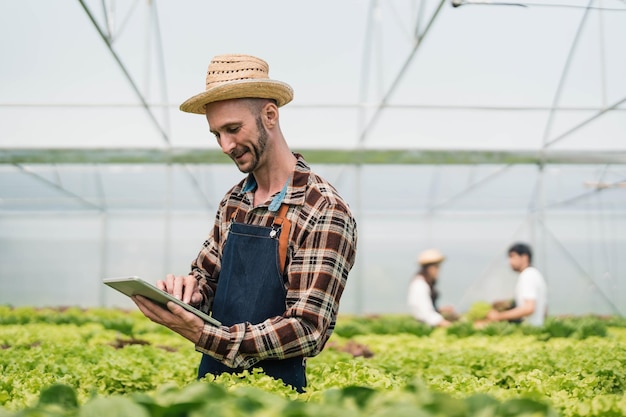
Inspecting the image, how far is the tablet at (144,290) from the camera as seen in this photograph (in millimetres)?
2580

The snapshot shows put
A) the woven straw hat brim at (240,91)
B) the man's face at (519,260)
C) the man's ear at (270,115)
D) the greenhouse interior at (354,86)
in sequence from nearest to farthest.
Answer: the woven straw hat brim at (240,91), the man's ear at (270,115), the man's face at (519,260), the greenhouse interior at (354,86)

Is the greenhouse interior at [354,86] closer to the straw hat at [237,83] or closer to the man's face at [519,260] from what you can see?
the man's face at [519,260]

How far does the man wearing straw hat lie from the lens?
9.34ft

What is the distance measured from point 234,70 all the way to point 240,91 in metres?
0.12

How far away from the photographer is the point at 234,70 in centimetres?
311

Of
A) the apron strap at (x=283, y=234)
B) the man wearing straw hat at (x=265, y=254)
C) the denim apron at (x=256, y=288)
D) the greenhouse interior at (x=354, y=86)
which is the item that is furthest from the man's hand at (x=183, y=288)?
the greenhouse interior at (x=354, y=86)

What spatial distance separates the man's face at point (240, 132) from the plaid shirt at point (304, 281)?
0.19 m

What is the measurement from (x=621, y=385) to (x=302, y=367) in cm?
201

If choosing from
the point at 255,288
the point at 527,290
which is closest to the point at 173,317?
the point at 255,288

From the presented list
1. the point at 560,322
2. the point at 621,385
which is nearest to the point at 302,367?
the point at 621,385

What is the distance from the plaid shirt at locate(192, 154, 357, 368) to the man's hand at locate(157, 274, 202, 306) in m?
0.35

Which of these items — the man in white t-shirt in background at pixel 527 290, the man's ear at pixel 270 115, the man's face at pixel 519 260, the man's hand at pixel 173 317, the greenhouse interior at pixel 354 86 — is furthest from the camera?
the greenhouse interior at pixel 354 86

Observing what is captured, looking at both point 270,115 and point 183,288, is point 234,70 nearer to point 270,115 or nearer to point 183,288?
point 270,115

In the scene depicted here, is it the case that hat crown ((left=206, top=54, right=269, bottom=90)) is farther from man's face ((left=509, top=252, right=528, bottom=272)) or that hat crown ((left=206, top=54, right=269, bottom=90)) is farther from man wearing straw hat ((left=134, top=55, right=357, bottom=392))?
man's face ((left=509, top=252, right=528, bottom=272))
